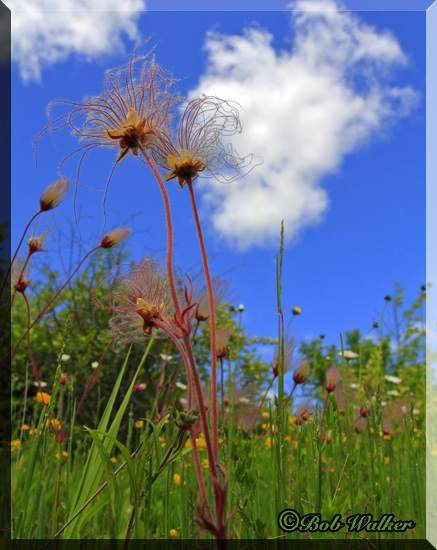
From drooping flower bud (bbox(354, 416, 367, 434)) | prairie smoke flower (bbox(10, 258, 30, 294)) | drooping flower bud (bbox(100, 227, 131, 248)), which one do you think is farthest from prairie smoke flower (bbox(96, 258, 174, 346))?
drooping flower bud (bbox(354, 416, 367, 434))

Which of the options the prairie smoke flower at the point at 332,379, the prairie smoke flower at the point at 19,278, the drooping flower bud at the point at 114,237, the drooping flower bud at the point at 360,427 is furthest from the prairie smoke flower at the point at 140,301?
the drooping flower bud at the point at 360,427

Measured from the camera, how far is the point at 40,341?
14.8 feet

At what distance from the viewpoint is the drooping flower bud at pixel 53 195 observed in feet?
3.87

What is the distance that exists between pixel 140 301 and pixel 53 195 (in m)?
0.71

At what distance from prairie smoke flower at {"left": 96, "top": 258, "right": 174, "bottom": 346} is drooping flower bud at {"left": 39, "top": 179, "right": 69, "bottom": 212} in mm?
419

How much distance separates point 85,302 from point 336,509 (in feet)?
11.9

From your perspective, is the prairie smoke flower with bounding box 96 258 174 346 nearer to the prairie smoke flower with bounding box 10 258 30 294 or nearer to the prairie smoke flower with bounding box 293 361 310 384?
the prairie smoke flower with bounding box 10 258 30 294

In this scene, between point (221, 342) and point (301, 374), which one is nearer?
point (221, 342)

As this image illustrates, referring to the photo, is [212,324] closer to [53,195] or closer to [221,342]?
[221,342]

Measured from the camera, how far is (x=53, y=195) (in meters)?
1.19

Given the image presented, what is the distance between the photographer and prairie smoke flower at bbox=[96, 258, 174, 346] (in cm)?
61

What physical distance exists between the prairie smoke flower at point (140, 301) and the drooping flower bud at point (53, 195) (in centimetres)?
42

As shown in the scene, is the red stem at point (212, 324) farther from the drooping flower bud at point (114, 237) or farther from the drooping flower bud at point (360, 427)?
the drooping flower bud at point (360, 427)

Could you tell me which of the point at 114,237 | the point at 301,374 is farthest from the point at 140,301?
the point at 301,374
